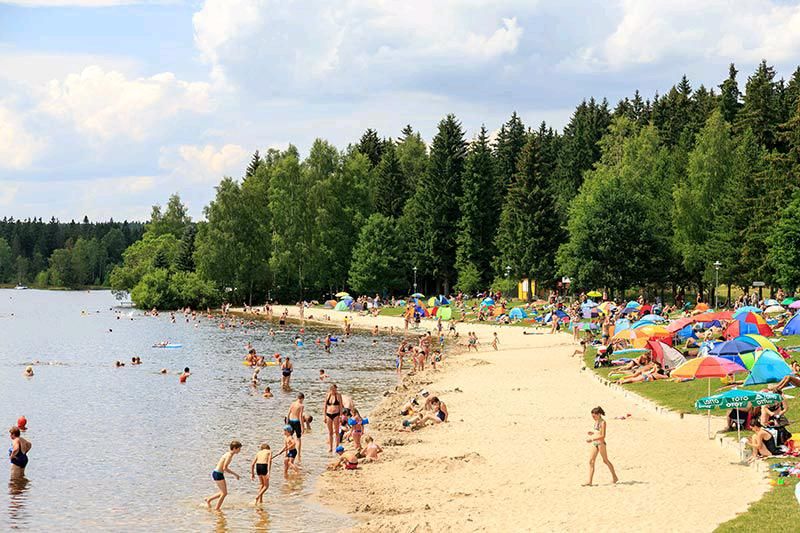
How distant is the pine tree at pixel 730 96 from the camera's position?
8412cm

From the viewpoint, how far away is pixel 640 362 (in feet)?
104

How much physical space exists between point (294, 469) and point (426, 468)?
11.4 feet

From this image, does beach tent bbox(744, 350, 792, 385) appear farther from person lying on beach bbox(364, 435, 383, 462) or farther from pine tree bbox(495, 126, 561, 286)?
pine tree bbox(495, 126, 561, 286)

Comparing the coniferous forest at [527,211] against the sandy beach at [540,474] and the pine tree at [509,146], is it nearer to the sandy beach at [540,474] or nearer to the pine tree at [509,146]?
the pine tree at [509,146]

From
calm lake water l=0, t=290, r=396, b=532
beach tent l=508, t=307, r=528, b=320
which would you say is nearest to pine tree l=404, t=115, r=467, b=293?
beach tent l=508, t=307, r=528, b=320

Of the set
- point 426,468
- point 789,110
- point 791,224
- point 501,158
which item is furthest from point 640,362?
point 501,158

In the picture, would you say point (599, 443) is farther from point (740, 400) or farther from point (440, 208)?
point (440, 208)

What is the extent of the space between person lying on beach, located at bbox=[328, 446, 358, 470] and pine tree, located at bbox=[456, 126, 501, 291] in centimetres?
6367

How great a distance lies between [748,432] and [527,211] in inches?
2433

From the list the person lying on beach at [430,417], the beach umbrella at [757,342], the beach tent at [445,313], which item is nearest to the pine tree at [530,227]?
the beach tent at [445,313]

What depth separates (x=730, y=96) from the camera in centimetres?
8531

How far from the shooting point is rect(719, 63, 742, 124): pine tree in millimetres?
84125

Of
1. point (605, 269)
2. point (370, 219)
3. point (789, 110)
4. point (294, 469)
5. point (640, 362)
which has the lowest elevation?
point (294, 469)

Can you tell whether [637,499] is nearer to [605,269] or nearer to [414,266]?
[605,269]
